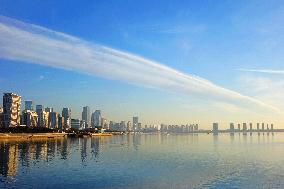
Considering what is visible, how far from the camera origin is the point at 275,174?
72250 millimetres

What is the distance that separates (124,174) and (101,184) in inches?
466

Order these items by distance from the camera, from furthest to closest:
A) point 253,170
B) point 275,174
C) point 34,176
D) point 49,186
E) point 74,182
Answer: point 253,170
point 275,174
point 34,176
point 74,182
point 49,186

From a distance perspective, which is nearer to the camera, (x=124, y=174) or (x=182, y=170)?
(x=124, y=174)

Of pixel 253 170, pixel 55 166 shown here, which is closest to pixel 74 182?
pixel 55 166

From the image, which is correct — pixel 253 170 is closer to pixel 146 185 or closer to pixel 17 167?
pixel 146 185

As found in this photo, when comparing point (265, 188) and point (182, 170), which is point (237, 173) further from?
point (265, 188)


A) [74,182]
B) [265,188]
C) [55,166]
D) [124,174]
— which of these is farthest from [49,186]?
[265,188]

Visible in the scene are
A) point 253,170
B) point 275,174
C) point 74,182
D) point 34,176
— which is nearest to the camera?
point 74,182

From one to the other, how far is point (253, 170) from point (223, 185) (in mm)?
22231

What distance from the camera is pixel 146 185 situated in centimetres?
5803

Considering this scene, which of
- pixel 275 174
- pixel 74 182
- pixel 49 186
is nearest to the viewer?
pixel 49 186

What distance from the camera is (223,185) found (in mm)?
58594

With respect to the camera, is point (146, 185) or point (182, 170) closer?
point (146, 185)

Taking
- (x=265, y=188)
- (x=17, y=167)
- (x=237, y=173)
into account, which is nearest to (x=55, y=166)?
(x=17, y=167)
